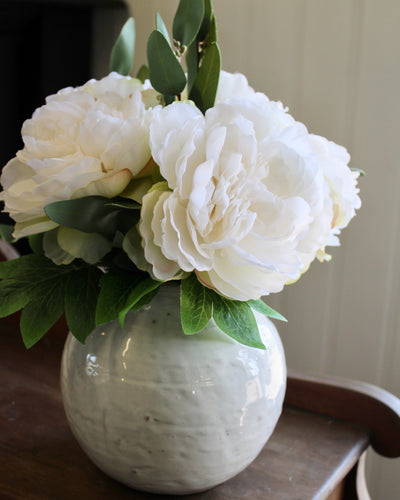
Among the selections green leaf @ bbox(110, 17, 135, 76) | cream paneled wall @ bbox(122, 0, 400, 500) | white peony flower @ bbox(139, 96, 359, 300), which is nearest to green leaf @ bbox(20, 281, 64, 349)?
white peony flower @ bbox(139, 96, 359, 300)

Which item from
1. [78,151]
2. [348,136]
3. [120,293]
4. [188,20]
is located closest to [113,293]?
[120,293]

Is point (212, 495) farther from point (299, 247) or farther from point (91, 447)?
point (299, 247)

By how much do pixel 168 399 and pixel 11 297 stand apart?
0.49ft

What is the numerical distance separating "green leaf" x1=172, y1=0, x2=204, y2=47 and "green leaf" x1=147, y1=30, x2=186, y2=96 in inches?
1.2

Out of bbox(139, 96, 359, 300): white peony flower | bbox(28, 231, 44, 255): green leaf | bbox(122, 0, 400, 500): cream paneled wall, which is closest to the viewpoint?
bbox(139, 96, 359, 300): white peony flower

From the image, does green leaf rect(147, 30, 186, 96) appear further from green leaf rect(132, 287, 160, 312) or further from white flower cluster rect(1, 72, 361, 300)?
green leaf rect(132, 287, 160, 312)

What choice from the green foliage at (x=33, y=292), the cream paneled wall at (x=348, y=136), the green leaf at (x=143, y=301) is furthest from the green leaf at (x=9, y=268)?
the cream paneled wall at (x=348, y=136)

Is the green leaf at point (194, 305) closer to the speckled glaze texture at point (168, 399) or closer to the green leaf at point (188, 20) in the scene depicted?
the speckled glaze texture at point (168, 399)

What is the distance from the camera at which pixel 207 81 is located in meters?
0.44

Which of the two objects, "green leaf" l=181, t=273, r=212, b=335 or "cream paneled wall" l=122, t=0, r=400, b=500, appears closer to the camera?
"green leaf" l=181, t=273, r=212, b=335

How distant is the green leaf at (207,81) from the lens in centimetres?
43

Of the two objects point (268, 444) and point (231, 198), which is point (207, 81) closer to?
point (231, 198)

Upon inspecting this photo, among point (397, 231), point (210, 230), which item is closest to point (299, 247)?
point (210, 230)

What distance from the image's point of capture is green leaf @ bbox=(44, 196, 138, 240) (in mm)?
402
